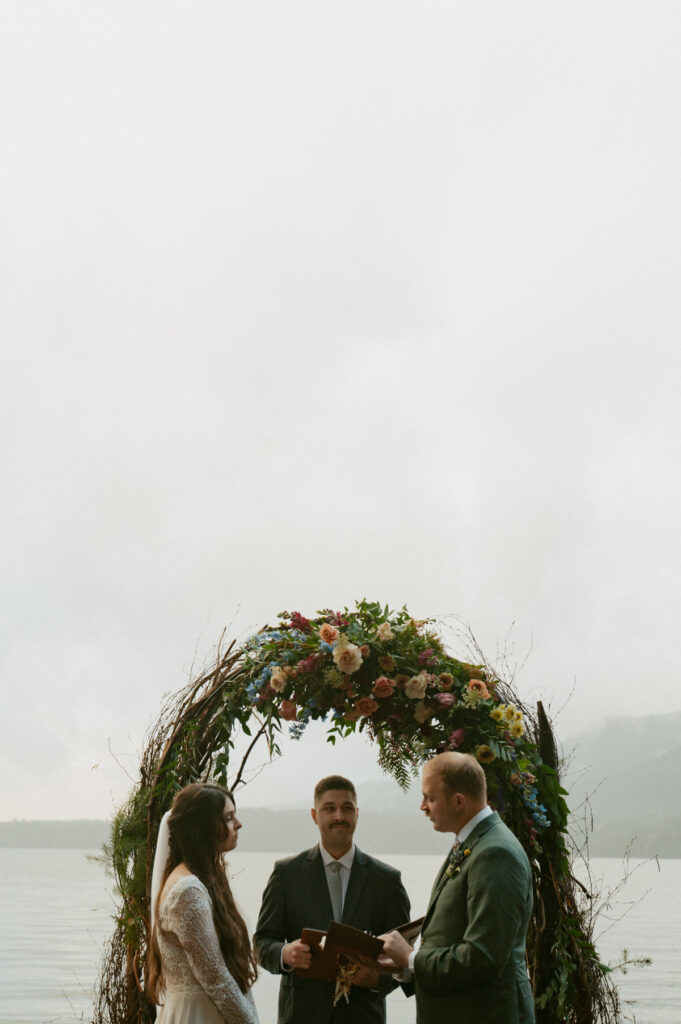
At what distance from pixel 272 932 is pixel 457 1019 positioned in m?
1.54

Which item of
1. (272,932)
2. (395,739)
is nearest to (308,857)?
(272,932)

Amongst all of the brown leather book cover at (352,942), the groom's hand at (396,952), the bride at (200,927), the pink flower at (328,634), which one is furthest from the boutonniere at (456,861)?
the pink flower at (328,634)

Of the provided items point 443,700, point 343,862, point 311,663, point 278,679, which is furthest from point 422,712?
point 343,862

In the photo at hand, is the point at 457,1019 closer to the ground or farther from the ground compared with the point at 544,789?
closer to the ground

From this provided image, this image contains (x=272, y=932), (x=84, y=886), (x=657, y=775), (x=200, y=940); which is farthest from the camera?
(x=657, y=775)

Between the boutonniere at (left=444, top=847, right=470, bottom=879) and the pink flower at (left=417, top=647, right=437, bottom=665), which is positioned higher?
the pink flower at (left=417, top=647, right=437, bottom=665)

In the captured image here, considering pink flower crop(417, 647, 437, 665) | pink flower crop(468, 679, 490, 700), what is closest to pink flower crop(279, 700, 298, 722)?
pink flower crop(417, 647, 437, 665)

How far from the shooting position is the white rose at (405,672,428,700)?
5.30 metres

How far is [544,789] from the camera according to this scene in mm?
5508

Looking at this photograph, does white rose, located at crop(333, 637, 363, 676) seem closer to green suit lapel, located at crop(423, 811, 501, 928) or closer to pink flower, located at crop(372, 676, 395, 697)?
pink flower, located at crop(372, 676, 395, 697)

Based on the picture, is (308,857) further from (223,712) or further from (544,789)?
(544,789)

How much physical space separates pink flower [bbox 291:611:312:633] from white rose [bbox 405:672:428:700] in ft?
2.16

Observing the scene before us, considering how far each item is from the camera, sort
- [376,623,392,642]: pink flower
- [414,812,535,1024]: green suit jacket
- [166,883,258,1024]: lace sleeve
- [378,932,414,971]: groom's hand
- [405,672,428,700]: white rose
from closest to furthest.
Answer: [414,812,535,1024]: green suit jacket < [166,883,258,1024]: lace sleeve < [378,932,414,971]: groom's hand < [405,672,428,700]: white rose < [376,623,392,642]: pink flower

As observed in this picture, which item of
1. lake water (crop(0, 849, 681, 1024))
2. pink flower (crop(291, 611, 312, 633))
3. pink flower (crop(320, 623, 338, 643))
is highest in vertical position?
pink flower (crop(291, 611, 312, 633))
